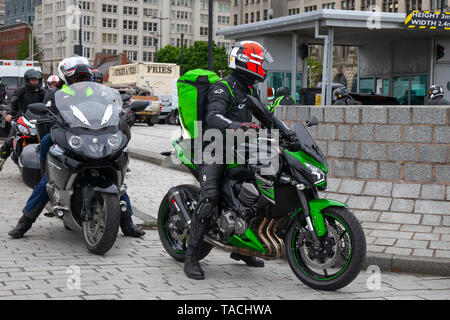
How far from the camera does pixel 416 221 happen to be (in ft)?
25.6

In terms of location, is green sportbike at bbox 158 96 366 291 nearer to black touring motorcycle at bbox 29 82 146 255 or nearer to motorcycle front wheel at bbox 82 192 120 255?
motorcycle front wheel at bbox 82 192 120 255

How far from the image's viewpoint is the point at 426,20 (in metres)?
17.0

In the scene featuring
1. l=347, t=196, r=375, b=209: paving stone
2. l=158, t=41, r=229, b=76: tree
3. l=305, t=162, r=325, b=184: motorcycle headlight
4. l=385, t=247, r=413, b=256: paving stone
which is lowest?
l=385, t=247, r=413, b=256: paving stone

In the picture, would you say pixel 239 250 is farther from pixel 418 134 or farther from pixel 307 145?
pixel 418 134

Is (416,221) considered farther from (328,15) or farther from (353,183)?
(328,15)

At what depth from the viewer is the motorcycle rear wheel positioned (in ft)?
20.8

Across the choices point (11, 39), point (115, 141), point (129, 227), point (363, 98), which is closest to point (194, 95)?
point (115, 141)

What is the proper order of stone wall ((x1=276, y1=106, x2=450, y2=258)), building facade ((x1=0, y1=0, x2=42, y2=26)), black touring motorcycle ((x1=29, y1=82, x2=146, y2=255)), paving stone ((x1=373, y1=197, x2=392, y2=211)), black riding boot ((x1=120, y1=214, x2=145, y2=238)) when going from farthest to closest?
building facade ((x1=0, y1=0, x2=42, y2=26))
paving stone ((x1=373, y1=197, x2=392, y2=211))
stone wall ((x1=276, y1=106, x2=450, y2=258))
black riding boot ((x1=120, y1=214, x2=145, y2=238))
black touring motorcycle ((x1=29, y1=82, x2=146, y2=255))

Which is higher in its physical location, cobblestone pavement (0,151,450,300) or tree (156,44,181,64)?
tree (156,44,181,64)

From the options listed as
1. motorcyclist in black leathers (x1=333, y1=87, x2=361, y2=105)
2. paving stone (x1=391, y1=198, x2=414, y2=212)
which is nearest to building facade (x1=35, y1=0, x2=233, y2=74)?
motorcyclist in black leathers (x1=333, y1=87, x2=361, y2=105)

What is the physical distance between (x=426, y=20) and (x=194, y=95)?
40.7ft

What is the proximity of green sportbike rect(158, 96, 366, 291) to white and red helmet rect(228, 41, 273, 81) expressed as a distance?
540mm
